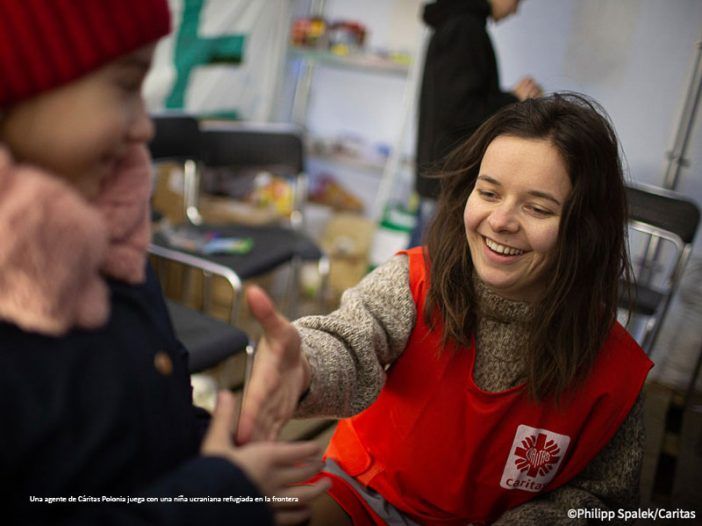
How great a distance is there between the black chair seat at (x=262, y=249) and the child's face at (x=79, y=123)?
1793 mm

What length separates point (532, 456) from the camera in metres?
1.08

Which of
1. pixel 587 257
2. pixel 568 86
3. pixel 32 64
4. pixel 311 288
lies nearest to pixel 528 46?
pixel 568 86

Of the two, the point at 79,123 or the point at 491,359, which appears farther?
the point at 491,359

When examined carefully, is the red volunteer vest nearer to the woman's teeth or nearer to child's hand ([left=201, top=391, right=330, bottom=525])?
the woman's teeth

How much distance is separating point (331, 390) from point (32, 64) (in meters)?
0.64

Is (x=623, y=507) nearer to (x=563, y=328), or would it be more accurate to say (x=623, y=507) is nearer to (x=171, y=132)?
(x=563, y=328)

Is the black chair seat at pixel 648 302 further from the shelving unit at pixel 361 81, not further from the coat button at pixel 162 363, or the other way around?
the coat button at pixel 162 363

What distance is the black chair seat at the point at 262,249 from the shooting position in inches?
95.5

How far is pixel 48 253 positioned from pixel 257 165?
2.66m

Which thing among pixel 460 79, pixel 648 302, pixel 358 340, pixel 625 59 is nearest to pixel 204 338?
pixel 358 340

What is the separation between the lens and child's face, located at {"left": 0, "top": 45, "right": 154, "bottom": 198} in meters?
0.50

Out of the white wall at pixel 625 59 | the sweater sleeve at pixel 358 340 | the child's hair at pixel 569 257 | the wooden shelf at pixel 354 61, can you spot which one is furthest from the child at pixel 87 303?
the wooden shelf at pixel 354 61

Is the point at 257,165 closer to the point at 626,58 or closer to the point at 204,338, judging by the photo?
the point at 204,338

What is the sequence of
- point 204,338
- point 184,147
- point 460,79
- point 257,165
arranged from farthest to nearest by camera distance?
point 257,165
point 184,147
point 460,79
point 204,338
